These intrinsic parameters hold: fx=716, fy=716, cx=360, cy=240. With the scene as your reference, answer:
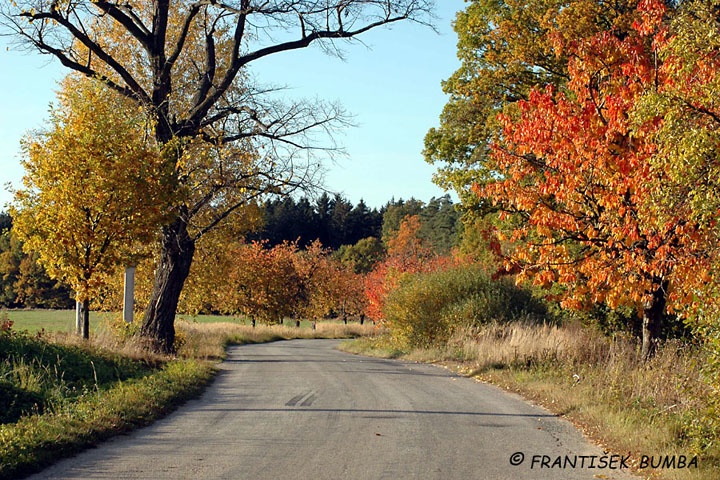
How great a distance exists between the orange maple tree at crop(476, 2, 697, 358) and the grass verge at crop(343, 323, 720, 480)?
1.42 m

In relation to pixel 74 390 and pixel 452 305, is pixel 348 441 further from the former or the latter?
pixel 452 305

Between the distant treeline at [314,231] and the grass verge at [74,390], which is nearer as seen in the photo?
the grass verge at [74,390]

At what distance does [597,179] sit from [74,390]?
932 cm

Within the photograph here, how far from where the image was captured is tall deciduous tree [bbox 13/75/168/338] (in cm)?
1603

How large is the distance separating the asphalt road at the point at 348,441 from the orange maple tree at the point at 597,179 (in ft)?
9.10

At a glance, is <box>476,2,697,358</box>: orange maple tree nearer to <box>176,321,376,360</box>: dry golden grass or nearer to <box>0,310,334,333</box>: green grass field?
<box>0,310,334,333</box>: green grass field

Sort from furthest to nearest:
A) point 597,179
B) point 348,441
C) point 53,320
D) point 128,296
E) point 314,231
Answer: point 314,231, point 53,320, point 128,296, point 597,179, point 348,441

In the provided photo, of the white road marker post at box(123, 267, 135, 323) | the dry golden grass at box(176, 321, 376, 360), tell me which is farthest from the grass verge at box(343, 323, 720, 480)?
the white road marker post at box(123, 267, 135, 323)

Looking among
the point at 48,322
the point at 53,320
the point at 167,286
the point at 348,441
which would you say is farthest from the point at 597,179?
the point at 53,320

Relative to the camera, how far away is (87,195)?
16109mm

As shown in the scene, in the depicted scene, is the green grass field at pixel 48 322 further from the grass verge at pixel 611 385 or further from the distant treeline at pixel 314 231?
the distant treeline at pixel 314 231

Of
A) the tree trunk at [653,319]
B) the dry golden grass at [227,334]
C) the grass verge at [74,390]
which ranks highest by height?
the tree trunk at [653,319]

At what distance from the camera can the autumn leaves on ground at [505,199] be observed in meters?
9.26

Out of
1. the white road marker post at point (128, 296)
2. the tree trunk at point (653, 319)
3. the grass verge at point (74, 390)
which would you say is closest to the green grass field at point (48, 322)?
the white road marker post at point (128, 296)
